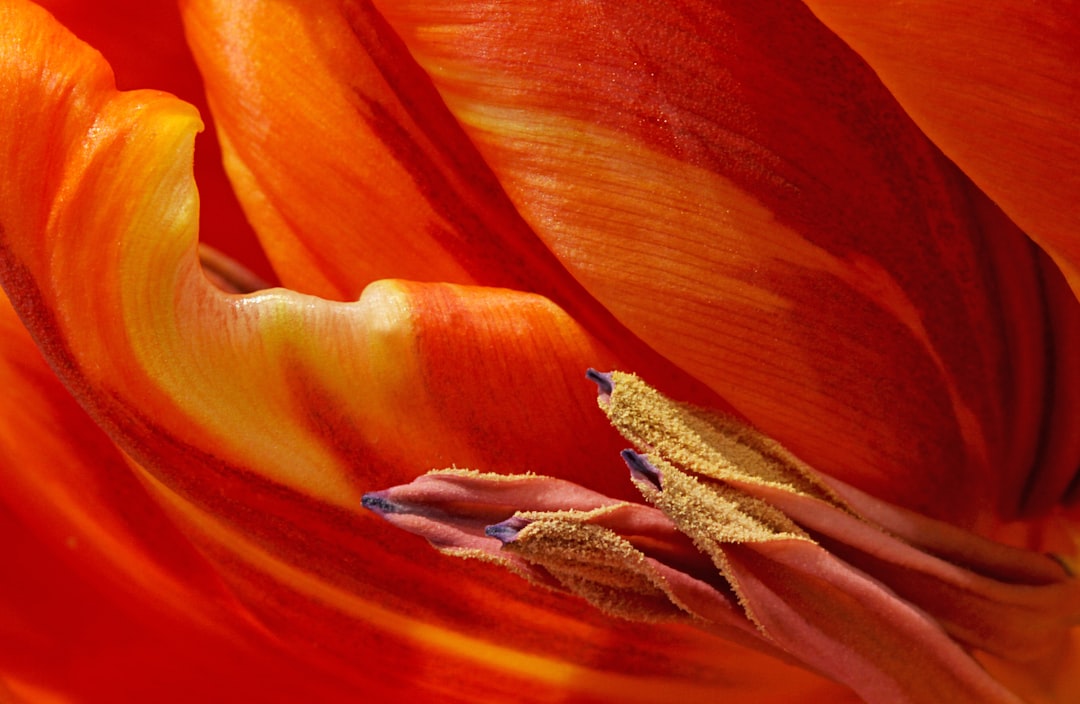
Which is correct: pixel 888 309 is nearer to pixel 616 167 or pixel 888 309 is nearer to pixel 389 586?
pixel 616 167

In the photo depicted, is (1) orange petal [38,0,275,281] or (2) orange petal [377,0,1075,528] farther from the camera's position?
(1) orange petal [38,0,275,281]

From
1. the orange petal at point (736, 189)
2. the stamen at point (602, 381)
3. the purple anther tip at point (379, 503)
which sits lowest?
the purple anther tip at point (379, 503)

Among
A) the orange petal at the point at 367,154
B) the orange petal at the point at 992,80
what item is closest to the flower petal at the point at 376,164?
the orange petal at the point at 367,154

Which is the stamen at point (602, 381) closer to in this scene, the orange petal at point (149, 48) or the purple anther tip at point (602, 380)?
the purple anther tip at point (602, 380)

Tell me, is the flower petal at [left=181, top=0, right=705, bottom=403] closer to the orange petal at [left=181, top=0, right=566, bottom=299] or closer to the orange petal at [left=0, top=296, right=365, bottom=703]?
the orange petal at [left=181, top=0, right=566, bottom=299]

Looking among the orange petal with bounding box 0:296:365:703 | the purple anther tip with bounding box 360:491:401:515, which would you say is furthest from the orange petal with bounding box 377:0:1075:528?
the orange petal with bounding box 0:296:365:703

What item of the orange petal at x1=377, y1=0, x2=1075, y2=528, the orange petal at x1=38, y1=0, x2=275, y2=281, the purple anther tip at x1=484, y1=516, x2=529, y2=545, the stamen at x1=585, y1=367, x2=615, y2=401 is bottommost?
the purple anther tip at x1=484, y1=516, x2=529, y2=545

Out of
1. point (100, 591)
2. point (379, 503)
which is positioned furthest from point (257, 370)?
point (100, 591)

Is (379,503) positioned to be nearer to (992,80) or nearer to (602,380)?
(602,380)
